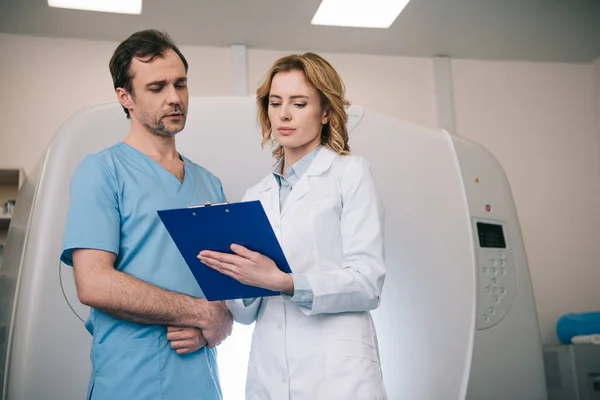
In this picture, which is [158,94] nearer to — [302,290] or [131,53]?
[131,53]

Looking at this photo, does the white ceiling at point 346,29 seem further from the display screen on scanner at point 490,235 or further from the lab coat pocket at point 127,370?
the lab coat pocket at point 127,370

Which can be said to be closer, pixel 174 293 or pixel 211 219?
pixel 211 219

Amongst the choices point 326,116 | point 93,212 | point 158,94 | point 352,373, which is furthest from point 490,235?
point 93,212

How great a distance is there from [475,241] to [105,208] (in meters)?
1.02

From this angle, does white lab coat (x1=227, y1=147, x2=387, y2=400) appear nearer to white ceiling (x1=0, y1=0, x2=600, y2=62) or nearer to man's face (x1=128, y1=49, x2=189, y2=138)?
man's face (x1=128, y1=49, x2=189, y2=138)

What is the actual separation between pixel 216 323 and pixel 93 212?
300mm

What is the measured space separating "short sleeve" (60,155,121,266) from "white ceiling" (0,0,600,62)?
7.80 ft

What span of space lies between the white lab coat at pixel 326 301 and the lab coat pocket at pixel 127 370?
172 mm

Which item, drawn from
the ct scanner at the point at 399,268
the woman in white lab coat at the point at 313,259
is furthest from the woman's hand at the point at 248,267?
the ct scanner at the point at 399,268

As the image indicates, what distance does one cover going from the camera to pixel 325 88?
130cm

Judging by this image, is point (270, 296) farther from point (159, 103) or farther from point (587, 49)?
point (587, 49)

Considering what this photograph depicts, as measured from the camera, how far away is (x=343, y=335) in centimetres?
115

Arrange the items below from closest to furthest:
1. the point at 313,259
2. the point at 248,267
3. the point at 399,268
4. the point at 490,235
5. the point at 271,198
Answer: the point at 248,267
the point at 313,259
the point at 271,198
the point at 399,268
the point at 490,235

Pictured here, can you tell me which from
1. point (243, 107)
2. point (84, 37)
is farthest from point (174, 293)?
point (84, 37)
